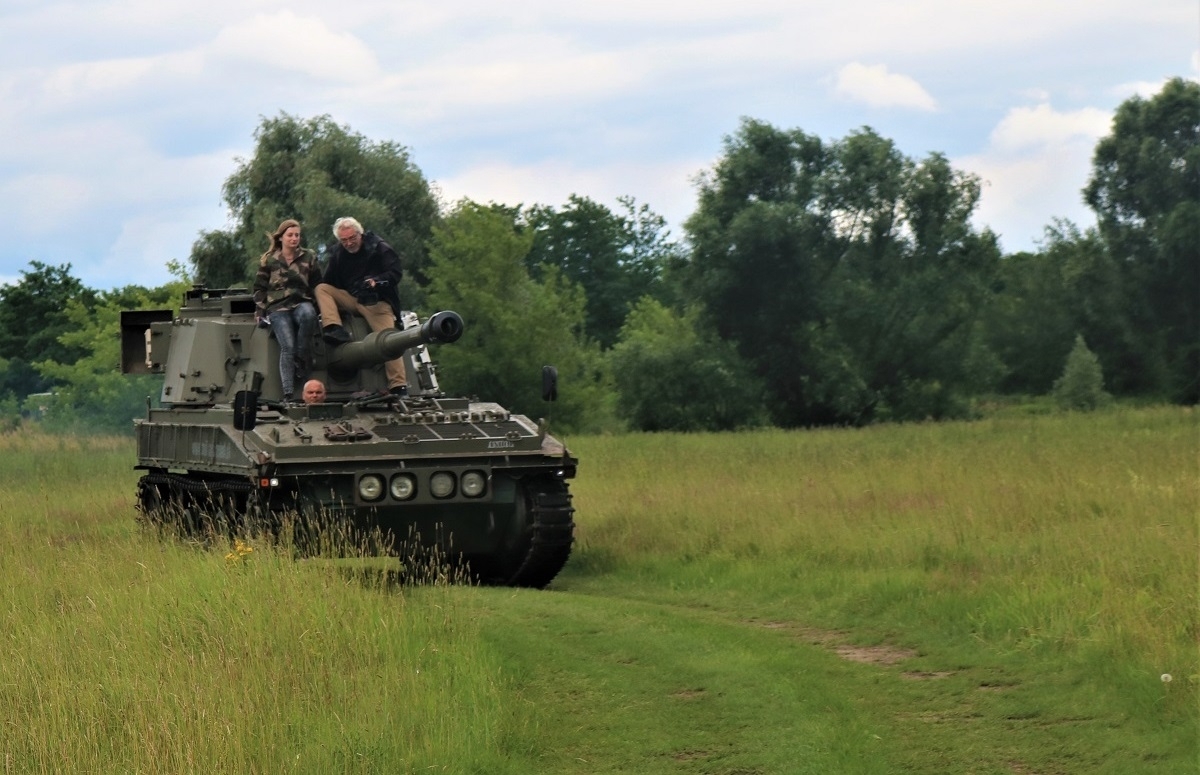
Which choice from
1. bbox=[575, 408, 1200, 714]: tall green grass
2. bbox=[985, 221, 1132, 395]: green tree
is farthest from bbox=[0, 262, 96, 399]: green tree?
bbox=[575, 408, 1200, 714]: tall green grass

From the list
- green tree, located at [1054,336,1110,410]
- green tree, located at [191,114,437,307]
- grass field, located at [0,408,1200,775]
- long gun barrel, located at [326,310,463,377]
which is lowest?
grass field, located at [0,408,1200,775]

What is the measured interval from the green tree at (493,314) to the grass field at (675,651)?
24627mm

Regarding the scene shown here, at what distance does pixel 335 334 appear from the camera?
49.7 ft

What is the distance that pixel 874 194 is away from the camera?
1638 inches

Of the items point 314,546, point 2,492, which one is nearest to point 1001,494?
point 314,546

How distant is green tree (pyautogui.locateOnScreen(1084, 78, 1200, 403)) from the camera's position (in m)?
45.5

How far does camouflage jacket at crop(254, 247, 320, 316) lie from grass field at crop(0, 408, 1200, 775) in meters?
2.53

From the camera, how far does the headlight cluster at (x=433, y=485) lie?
13.4 meters

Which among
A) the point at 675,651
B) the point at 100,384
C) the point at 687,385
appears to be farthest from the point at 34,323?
the point at 675,651

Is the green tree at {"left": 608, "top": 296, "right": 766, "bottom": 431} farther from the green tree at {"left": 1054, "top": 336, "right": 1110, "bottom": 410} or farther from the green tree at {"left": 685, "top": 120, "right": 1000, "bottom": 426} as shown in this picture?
the green tree at {"left": 1054, "top": 336, "right": 1110, "bottom": 410}

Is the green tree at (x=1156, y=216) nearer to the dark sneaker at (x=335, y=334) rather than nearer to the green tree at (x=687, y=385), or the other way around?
the green tree at (x=687, y=385)

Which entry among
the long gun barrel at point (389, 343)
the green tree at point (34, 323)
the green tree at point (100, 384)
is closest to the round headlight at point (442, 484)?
the long gun barrel at point (389, 343)

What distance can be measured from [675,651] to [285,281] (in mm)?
6359

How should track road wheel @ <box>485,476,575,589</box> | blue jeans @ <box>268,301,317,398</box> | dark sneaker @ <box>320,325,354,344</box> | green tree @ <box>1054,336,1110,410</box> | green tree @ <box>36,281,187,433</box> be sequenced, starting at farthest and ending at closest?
green tree @ <box>36,281,187,433</box>
green tree @ <box>1054,336,1110,410</box>
dark sneaker @ <box>320,325,354,344</box>
blue jeans @ <box>268,301,317,398</box>
track road wheel @ <box>485,476,575,589</box>
